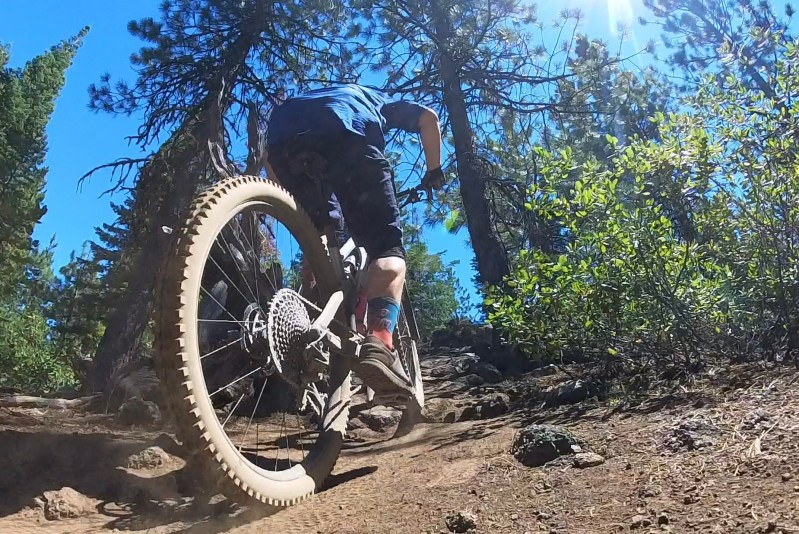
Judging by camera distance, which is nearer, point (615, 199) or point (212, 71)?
point (615, 199)

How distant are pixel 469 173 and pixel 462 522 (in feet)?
17.1

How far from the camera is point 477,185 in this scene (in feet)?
21.1

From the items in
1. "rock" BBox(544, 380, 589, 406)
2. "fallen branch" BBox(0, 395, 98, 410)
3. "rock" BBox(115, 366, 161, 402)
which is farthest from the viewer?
"rock" BBox(115, 366, 161, 402)

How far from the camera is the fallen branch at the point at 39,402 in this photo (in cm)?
398

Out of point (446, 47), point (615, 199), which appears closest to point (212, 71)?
point (446, 47)

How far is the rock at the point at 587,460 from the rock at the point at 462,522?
487 mm

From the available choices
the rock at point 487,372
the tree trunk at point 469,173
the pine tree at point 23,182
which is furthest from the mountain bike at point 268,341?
the pine tree at point 23,182

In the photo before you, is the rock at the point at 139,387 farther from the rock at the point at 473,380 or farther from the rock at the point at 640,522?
the rock at the point at 640,522

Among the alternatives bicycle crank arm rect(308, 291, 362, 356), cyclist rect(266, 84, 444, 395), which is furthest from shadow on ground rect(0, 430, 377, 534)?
cyclist rect(266, 84, 444, 395)

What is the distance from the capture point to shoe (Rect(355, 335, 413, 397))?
2461 millimetres

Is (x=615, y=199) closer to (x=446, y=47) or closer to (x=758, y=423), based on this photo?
(x=758, y=423)

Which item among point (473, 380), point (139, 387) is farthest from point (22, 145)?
point (473, 380)

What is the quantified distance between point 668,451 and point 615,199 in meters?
1.48

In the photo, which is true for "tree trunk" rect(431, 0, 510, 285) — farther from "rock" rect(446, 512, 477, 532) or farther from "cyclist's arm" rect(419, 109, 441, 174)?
"rock" rect(446, 512, 477, 532)
